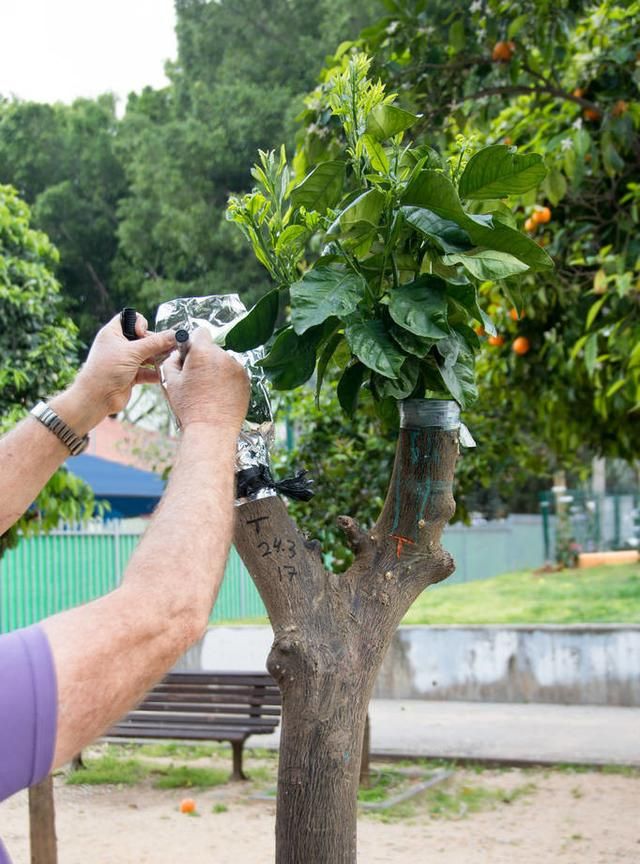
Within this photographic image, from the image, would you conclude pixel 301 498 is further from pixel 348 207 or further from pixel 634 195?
pixel 634 195

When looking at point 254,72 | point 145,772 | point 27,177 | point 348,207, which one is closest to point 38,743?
point 348,207

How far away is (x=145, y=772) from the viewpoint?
8.16 meters

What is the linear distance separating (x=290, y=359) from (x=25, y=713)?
102cm

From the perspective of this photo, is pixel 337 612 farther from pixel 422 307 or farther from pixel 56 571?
pixel 56 571

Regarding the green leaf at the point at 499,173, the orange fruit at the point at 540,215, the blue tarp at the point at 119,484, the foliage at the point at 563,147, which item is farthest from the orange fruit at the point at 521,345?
the blue tarp at the point at 119,484

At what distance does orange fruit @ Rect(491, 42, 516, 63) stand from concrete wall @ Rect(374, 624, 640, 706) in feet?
18.1

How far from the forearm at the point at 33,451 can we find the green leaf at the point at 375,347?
0.56m

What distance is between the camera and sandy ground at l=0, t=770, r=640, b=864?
5770mm

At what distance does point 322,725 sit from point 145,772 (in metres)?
6.41

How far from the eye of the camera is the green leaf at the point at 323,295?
195 centimetres

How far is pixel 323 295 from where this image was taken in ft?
6.57

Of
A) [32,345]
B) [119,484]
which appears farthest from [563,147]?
A: [119,484]

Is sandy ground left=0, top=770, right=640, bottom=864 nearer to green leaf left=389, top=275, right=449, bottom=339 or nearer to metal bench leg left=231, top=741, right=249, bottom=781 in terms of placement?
metal bench leg left=231, top=741, right=249, bottom=781

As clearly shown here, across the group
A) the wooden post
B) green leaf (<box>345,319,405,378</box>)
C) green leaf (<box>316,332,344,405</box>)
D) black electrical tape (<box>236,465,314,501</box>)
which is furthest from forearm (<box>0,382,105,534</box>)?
the wooden post
